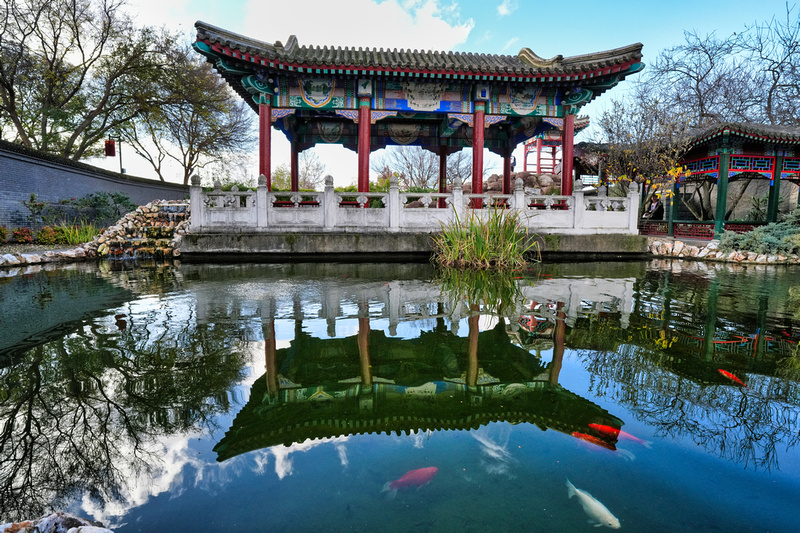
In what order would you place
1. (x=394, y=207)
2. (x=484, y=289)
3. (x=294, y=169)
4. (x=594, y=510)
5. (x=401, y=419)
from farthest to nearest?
(x=294, y=169)
(x=394, y=207)
(x=484, y=289)
(x=401, y=419)
(x=594, y=510)

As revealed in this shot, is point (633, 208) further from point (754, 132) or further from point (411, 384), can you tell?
point (411, 384)

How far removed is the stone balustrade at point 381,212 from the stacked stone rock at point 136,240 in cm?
108

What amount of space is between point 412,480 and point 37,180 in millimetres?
15633

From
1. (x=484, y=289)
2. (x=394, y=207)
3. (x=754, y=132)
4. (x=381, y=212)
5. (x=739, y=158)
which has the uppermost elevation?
(x=754, y=132)

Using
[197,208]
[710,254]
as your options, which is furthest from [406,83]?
[710,254]

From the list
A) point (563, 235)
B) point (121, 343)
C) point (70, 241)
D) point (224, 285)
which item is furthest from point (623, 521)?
point (70, 241)

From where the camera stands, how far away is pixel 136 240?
10.2m

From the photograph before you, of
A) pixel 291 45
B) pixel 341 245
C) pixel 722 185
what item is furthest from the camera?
pixel 722 185

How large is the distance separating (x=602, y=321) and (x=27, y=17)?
2071 cm

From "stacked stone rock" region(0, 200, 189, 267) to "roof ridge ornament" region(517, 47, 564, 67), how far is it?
902 centimetres

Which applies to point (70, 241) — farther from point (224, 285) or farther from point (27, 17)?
point (27, 17)

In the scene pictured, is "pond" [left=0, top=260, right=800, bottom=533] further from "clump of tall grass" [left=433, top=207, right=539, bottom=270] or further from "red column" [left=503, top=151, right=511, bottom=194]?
"red column" [left=503, top=151, right=511, bottom=194]

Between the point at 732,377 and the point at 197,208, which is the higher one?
the point at 197,208

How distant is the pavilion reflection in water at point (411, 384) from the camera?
1847mm
